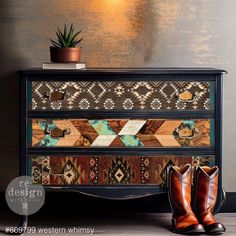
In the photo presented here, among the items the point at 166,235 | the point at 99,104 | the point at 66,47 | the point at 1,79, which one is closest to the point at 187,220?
the point at 166,235

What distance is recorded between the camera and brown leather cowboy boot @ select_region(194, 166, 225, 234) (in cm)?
315

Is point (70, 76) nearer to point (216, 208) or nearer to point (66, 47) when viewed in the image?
point (66, 47)

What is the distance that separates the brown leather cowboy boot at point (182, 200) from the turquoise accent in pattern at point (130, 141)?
20cm

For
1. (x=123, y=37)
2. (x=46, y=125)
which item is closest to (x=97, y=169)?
(x=46, y=125)

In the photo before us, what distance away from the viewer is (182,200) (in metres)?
3.18

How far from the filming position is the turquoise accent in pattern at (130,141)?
3.17m

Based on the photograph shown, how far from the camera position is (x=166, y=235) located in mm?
3145

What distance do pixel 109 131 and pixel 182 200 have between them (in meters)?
0.48

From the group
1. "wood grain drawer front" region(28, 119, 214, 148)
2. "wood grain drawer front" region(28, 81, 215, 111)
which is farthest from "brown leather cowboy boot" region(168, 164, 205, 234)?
"wood grain drawer front" region(28, 81, 215, 111)

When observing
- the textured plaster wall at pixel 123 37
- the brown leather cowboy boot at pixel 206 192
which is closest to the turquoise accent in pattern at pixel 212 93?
the brown leather cowboy boot at pixel 206 192

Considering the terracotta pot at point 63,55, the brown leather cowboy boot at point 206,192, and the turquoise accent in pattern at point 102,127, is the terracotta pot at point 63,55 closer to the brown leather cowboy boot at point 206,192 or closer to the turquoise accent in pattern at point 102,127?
the turquoise accent in pattern at point 102,127

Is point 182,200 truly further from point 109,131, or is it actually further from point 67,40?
point 67,40

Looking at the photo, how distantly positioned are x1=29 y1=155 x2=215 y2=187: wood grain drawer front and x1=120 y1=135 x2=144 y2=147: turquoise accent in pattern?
0.06m

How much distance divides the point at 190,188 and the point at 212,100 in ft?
1.43
